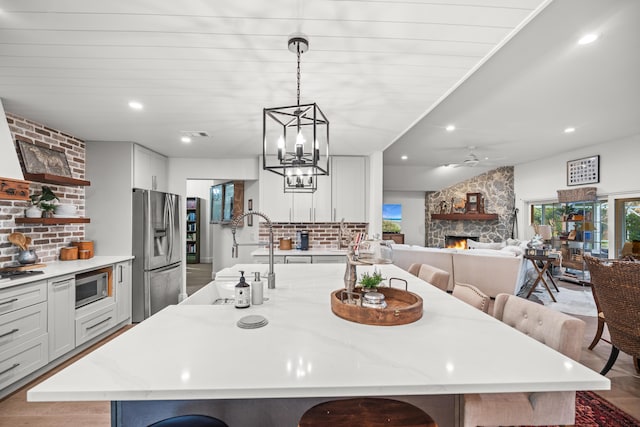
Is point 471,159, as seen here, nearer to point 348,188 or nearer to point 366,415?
point 348,188

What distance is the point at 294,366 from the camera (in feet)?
3.21

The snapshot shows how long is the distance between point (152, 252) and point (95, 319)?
97cm

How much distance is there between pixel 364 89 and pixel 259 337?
1.91 metres

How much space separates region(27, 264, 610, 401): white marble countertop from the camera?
871 millimetres

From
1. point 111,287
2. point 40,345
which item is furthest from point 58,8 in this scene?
point 111,287

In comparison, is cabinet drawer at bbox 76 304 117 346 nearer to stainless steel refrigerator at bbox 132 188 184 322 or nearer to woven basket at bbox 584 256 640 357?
stainless steel refrigerator at bbox 132 188 184 322

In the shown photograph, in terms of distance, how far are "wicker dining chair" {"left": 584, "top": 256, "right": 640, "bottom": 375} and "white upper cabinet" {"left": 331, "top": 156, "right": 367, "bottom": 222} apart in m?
2.82

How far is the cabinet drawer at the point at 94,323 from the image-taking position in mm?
2943

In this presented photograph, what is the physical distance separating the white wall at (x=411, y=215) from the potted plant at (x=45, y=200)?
7417 millimetres

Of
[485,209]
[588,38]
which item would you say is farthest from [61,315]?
[485,209]

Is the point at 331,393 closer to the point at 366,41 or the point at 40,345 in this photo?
the point at 366,41

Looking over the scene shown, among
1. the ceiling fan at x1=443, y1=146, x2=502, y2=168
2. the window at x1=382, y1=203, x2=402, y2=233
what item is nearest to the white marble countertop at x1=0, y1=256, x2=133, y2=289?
the ceiling fan at x1=443, y1=146, x2=502, y2=168

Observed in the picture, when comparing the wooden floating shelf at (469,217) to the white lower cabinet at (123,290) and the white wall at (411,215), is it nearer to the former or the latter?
the white wall at (411,215)

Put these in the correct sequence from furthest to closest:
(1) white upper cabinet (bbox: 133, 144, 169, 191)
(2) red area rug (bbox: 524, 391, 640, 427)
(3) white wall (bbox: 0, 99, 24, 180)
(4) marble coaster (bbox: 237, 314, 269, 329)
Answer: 1. (1) white upper cabinet (bbox: 133, 144, 169, 191)
2. (3) white wall (bbox: 0, 99, 24, 180)
3. (2) red area rug (bbox: 524, 391, 640, 427)
4. (4) marble coaster (bbox: 237, 314, 269, 329)
